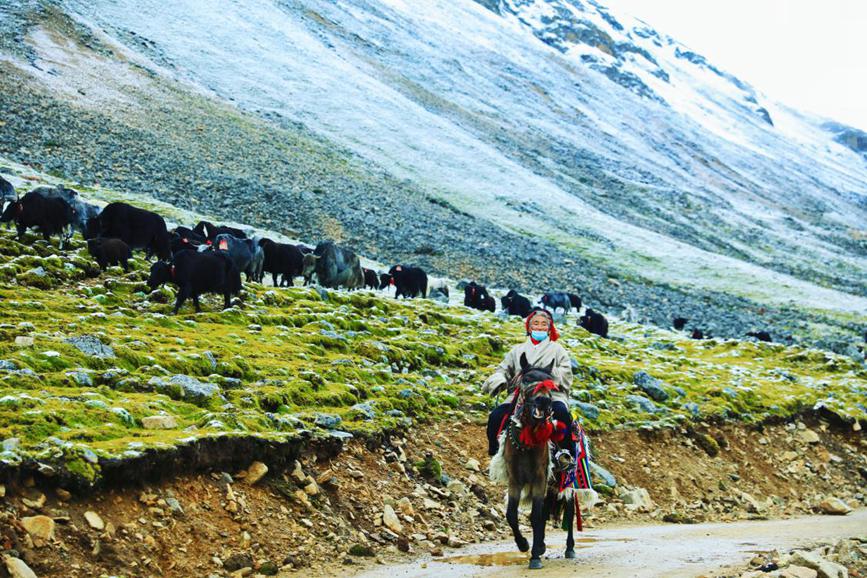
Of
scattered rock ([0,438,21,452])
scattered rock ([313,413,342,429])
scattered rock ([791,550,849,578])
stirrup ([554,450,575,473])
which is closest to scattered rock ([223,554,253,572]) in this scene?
scattered rock ([0,438,21,452])

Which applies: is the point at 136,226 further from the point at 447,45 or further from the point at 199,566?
the point at 447,45

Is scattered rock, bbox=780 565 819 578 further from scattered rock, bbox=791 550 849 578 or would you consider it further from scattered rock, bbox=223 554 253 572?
scattered rock, bbox=223 554 253 572

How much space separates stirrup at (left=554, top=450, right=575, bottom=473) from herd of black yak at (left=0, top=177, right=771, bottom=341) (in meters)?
8.73

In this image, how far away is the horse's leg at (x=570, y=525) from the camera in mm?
9383

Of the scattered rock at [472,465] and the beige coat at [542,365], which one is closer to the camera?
the beige coat at [542,365]

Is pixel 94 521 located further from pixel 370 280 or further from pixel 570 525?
pixel 370 280

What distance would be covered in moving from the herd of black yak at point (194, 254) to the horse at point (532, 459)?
8452mm

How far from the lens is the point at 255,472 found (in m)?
9.45

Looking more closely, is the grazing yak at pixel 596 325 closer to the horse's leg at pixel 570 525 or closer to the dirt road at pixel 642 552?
the dirt road at pixel 642 552

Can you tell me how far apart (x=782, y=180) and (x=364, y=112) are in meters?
101

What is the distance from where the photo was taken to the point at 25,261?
16.1m

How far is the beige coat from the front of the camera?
9.62m

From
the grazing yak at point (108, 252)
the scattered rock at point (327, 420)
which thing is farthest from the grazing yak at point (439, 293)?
the scattered rock at point (327, 420)

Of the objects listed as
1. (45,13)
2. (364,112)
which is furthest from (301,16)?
(45,13)
